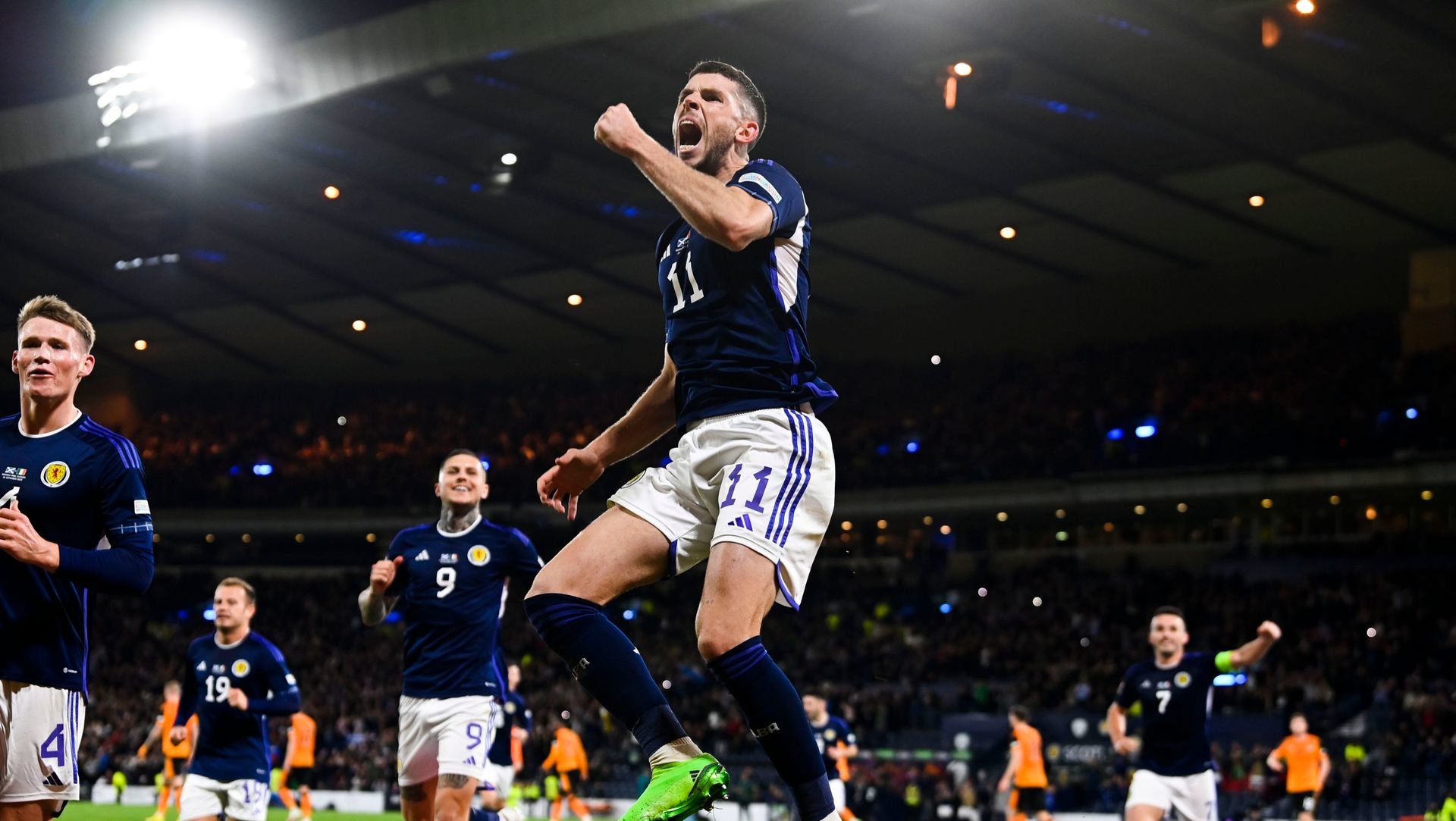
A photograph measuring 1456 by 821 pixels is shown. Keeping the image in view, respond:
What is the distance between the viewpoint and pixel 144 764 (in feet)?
99.8

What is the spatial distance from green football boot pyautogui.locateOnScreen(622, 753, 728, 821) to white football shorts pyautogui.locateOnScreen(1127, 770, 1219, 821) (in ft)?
24.0

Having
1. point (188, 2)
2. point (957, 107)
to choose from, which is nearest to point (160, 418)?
point (188, 2)

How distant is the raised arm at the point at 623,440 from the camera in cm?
522

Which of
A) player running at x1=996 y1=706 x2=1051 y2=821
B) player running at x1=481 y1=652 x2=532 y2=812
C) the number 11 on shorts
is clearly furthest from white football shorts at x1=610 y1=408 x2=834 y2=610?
player running at x1=996 y1=706 x2=1051 y2=821

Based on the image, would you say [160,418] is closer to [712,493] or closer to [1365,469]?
[1365,469]

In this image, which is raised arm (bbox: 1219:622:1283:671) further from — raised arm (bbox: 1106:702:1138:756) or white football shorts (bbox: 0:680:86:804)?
white football shorts (bbox: 0:680:86:804)

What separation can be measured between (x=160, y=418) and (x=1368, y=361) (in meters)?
34.1

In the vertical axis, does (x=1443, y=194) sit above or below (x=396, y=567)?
above

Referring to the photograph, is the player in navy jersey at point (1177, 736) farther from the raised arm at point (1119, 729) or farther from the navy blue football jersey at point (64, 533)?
the navy blue football jersey at point (64, 533)

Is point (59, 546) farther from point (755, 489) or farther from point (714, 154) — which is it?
point (714, 154)

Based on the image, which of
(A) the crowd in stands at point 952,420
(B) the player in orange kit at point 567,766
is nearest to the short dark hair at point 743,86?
(B) the player in orange kit at point 567,766

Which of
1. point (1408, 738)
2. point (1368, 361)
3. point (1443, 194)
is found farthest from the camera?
point (1368, 361)

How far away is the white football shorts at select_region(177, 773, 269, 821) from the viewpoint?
988 centimetres

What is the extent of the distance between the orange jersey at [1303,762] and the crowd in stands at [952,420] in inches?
515
